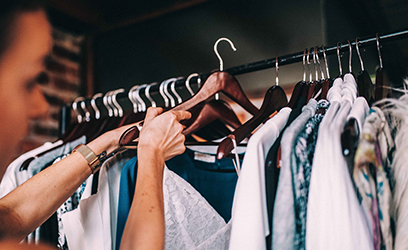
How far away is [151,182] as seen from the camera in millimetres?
523

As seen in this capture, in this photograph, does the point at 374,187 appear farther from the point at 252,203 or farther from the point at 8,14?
the point at 8,14

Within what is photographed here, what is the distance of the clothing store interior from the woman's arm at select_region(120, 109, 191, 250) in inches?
3.2

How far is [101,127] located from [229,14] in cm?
72

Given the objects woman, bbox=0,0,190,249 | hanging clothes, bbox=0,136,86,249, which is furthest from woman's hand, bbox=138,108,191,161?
hanging clothes, bbox=0,136,86,249

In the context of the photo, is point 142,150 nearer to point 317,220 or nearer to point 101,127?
point 317,220

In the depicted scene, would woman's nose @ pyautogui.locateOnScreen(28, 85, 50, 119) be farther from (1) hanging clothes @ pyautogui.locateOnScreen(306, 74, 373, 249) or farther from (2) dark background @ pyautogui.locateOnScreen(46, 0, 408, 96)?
(1) hanging clothes @ pyautogui.locateOnScreen(306, 74, 373, 249)

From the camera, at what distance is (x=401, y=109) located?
505 millimetres

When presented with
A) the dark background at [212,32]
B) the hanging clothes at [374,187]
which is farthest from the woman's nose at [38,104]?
the hanging clothes at [374,187]

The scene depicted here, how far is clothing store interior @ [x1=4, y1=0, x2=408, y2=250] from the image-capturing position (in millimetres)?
448

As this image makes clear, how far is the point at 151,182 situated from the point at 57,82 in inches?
46.3

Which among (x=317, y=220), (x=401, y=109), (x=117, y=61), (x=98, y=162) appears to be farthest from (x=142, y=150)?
(x=117, y=61)

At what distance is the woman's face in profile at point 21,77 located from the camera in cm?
127

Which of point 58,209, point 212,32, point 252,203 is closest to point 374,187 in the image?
point 252,203

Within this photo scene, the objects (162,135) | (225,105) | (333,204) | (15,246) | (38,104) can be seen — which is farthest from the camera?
(38,104)
